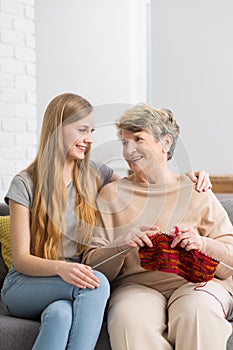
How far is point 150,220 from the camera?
2314mm

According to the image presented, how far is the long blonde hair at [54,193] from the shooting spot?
2.28 m

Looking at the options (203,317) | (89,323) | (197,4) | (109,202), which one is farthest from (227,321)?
(197,4)

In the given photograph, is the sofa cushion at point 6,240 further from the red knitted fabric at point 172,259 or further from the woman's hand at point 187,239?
the woman's hand at point 187,239

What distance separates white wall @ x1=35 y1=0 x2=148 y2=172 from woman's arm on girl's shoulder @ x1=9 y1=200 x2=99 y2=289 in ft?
11.4

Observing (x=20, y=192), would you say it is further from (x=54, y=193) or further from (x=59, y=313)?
(x=59, y=313)

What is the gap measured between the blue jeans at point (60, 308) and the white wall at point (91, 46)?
3595 millimetres

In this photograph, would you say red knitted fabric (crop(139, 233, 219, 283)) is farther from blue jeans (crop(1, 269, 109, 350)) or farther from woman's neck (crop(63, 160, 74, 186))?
woman's neck (crop(63, 160, 74, 186))

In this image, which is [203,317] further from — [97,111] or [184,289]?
[97,111]

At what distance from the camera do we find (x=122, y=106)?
2.30 metres

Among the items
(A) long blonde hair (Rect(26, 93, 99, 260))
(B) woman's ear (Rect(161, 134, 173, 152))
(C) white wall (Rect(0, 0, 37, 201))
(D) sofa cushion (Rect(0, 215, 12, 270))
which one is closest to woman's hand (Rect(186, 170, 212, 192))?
(B) woman's ear (Rect(161, 134, 173, 152))

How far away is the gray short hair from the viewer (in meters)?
2.34

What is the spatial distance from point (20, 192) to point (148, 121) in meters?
0.51

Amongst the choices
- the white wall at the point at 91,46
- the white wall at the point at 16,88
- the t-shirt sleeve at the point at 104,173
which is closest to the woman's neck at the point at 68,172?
the t-shirt sleeve at the point at 104,173

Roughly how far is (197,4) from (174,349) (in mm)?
2047
